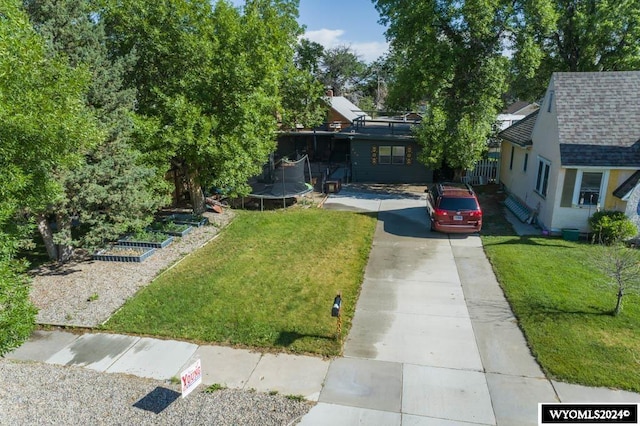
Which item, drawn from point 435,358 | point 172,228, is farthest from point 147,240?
point 435,358

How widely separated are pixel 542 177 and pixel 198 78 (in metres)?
13.3

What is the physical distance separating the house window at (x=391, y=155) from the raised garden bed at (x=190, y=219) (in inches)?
461

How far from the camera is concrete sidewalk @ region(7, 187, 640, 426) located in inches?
262

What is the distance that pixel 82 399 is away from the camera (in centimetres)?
693

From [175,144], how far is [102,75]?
2842 millimetres

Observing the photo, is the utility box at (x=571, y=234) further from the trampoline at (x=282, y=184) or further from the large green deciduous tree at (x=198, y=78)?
the large green deciduous tree at (x=198, y=78)

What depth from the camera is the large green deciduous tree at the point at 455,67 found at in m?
19.9

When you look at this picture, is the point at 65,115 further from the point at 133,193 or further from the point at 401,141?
the point at 401,141

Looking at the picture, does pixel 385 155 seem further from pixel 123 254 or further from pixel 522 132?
pixel 123 254

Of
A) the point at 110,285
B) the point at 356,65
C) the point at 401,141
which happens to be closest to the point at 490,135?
the point at 401,141

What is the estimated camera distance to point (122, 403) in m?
6.85

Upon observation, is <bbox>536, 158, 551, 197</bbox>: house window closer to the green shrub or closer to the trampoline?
the green shrub

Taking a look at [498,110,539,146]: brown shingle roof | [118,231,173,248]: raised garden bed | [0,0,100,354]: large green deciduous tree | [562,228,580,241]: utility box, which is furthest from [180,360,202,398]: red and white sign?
[498,110,539,146]: brown shingle roof

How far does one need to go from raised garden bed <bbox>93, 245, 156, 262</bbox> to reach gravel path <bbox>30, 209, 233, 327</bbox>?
16 centimetres
